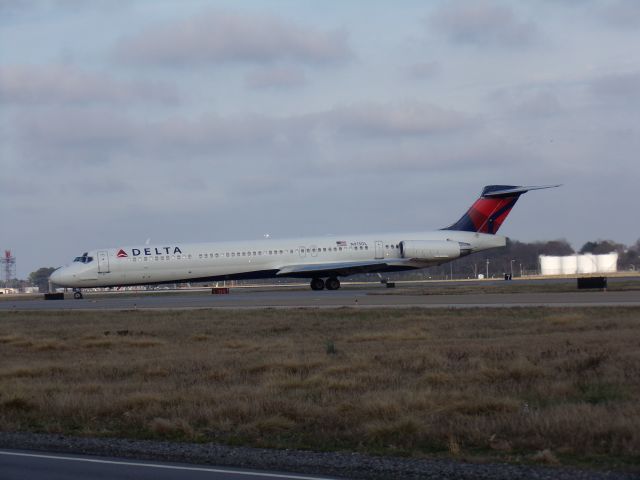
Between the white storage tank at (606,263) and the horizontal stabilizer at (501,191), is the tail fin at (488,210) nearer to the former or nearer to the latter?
the horizontal stabilizer at (501,191)

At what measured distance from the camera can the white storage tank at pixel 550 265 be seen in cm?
9644

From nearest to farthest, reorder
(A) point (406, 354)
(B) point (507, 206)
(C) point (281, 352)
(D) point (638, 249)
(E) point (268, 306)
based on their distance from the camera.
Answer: (A) point (406, 354)
(C) point (281, 352)
(E) point (268, 306)
(B) point (507, 206)
(D) point (638, 249)

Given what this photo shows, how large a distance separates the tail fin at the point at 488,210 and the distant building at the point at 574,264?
38359 mm

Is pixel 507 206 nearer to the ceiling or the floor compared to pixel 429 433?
nearer to the ceiling

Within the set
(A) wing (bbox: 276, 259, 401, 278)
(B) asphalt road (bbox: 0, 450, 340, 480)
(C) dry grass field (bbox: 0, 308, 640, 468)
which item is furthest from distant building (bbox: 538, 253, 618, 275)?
(B) asphalt road (bbox: 0, 450, 340, 480)

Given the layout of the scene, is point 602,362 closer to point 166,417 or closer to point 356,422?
point 356,422

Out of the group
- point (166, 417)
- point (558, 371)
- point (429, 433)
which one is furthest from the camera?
point (558, 371)

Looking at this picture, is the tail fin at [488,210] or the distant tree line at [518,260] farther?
the distant tree line at [518,260]

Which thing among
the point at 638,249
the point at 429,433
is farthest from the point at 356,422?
the point at 638,249

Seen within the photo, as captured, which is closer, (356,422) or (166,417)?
(356,422)

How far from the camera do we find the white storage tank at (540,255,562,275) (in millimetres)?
96438

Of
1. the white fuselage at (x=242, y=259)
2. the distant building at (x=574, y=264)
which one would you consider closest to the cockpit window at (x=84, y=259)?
the white fuselage at (x=242, y=259)

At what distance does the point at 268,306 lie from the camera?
1599 inches

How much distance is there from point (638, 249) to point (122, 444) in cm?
10801
